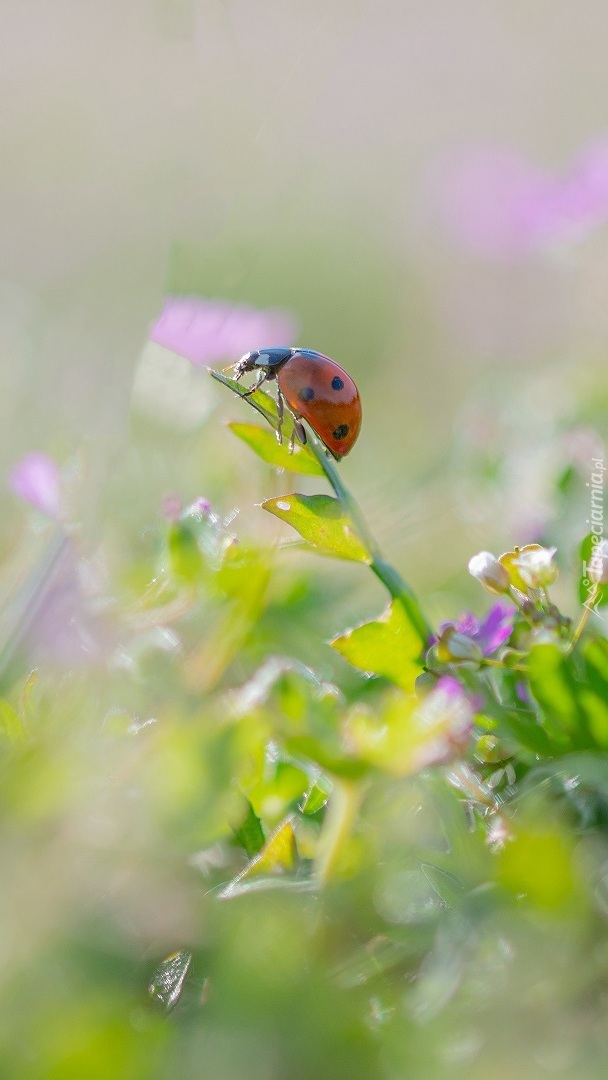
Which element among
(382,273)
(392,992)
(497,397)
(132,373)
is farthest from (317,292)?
(392,992)

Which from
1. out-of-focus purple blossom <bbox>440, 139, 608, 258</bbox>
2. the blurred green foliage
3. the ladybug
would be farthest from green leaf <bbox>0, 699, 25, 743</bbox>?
out-of-focus purple blossom <bbox>440, 139, 608, 258</bbox>

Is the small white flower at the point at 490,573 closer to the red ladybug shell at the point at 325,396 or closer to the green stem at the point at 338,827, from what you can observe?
the green stem at the point at 338,827

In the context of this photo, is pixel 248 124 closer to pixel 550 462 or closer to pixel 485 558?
pixel 550 462

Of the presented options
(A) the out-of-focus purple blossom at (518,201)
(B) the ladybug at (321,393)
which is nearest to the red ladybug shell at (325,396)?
(B) the ladybug at (321,393)

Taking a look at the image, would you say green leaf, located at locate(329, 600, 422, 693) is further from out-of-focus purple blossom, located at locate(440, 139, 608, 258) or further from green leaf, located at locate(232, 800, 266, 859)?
out-of-focus purple blossom, located at locate(440, 139, 608, 258)

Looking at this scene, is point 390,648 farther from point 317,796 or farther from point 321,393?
point 321,393
